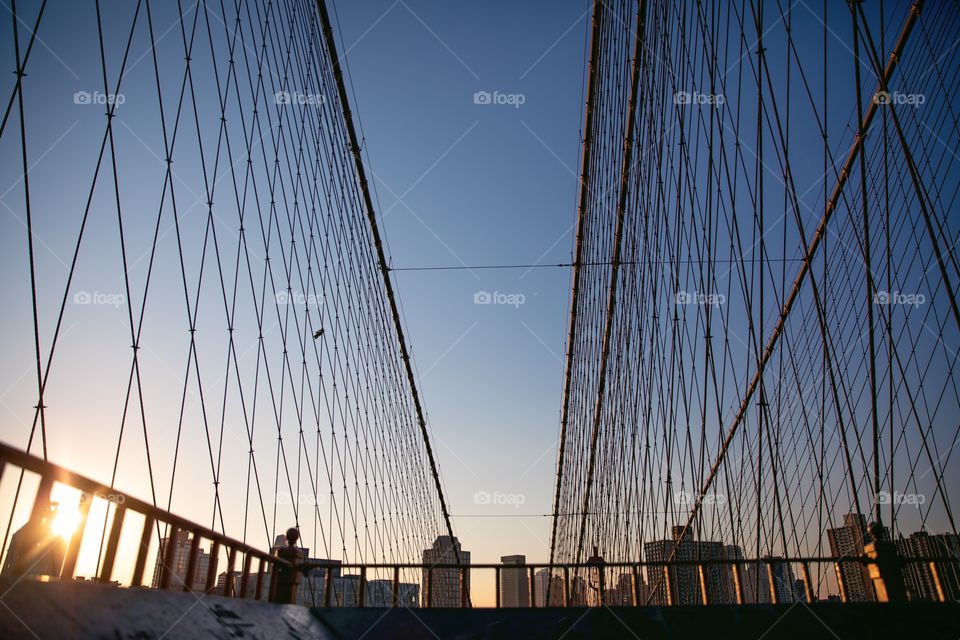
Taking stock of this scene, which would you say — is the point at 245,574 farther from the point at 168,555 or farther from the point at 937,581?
the point at 937,581

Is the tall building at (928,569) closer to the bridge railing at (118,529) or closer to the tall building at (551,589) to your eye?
the tall building at (551,589)

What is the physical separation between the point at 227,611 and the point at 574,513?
2720 cm

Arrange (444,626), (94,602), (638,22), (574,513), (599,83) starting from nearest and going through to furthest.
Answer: (94,602) → (444,626) → (638,22) → (599,83) → (574,513)

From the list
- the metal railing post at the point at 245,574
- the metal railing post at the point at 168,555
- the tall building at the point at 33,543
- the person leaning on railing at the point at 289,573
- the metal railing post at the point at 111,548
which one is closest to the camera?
the tall building at the point at 33,543

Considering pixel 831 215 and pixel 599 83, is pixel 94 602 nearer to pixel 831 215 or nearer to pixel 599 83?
pixel 599 83

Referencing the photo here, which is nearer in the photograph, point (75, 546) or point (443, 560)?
point (75, 546)

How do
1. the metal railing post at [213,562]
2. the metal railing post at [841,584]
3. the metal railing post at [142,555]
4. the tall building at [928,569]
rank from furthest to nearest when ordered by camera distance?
1. the tall building at [928,569]
2. the metal railing post at [841,584]
3. the metal railing post at [213,562]
4. the metal railing post at [142,555]

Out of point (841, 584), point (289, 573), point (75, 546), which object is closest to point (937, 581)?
point (841, 584)

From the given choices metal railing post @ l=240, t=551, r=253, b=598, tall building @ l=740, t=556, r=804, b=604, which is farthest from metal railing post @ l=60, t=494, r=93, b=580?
tall building @ l=740, t=556, r=804, b=604

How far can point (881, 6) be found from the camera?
5.91m

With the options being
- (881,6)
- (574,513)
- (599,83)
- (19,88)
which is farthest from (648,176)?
(574,513)

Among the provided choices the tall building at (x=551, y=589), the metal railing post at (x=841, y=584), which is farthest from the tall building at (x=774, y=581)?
the tall building at (x=551, y=589)

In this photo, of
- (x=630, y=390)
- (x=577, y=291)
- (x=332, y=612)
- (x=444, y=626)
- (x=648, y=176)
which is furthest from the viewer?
(x=577, y=291)

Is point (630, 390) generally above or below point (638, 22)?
below
